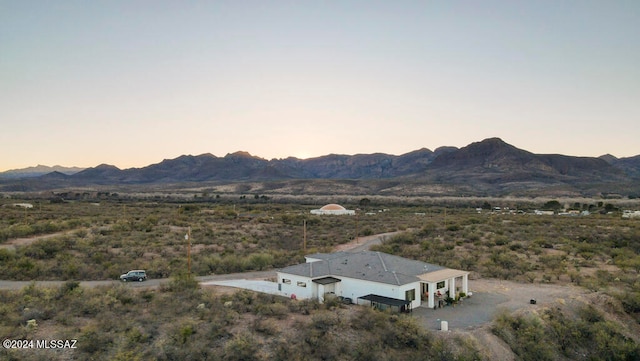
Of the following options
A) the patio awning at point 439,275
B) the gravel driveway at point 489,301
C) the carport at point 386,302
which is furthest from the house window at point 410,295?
the patio awning at point 439,275

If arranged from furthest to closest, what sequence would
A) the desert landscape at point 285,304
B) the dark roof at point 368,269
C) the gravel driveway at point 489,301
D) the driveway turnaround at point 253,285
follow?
the driveway turnaround at point 253,285
the dark roof at point 368,269
the gravel driveway at point 489,301
the desert landscape at point 285,304

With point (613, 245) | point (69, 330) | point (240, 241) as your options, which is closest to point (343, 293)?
point (69, 330)

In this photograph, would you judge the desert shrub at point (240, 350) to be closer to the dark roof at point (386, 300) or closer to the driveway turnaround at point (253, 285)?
the dark roof at point (386, 300)

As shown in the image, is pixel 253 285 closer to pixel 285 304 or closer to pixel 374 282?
pixel 285 304

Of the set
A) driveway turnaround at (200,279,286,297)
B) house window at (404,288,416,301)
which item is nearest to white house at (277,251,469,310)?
house window at (404,288,416,301)

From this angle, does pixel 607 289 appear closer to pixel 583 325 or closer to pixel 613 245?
pixel 583 325

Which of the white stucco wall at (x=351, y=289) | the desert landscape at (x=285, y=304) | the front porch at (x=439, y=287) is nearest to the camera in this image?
the desert landscape at (x=285, y=304)

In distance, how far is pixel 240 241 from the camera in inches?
1850

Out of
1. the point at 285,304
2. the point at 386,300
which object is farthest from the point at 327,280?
the point at 386,300

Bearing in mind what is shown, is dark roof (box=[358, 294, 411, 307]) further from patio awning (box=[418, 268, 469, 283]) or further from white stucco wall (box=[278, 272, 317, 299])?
white stucco wall (box=[278, 272, 317, 299])

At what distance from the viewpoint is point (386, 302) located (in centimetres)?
2384

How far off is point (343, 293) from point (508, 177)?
186 meters

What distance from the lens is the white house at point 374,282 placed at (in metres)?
25.0

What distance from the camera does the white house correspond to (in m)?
25.0
